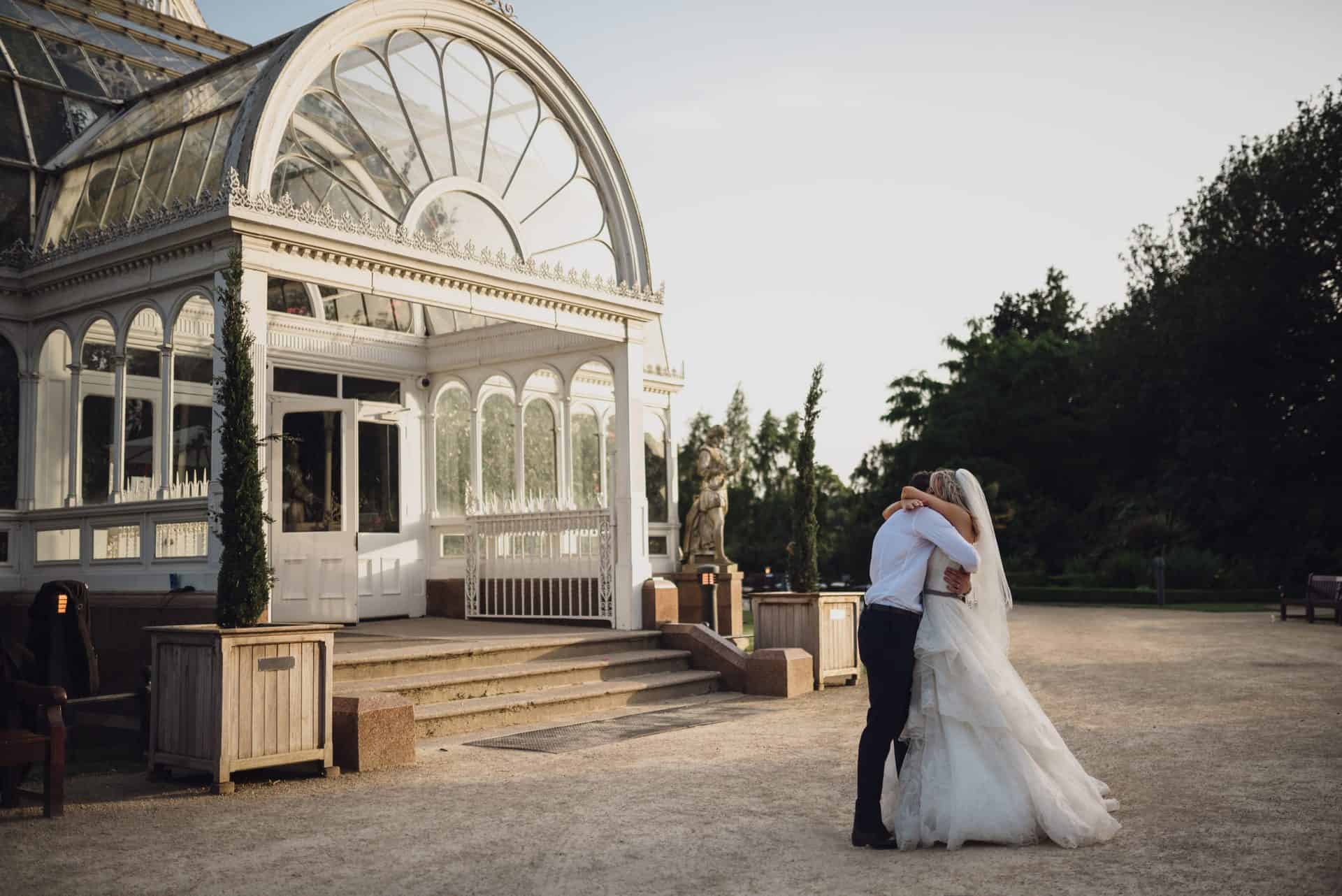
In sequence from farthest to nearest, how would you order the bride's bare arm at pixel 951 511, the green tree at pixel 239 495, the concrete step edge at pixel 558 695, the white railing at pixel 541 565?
1. the white railing at pixel 541 565
2. the concrete step edge at pixel 558 695
3. the green tree at pixel 239 495
4. the bride's bare arm at pixel 951 511

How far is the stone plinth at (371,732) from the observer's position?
8.50m

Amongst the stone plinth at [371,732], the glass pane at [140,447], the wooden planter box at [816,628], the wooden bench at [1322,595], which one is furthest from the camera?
the wooden bench at [1322,595]

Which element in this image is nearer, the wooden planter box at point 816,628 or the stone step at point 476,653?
the stone step at point 476,653

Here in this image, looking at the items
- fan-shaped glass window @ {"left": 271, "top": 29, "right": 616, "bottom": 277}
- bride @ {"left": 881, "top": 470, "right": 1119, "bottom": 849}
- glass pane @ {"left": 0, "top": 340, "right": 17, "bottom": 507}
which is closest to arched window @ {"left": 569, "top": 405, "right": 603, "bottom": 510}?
fan-shaped glass window @ {"left": 271, "top": 29, "right": 616, "bottom": 277}

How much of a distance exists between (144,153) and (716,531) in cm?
952

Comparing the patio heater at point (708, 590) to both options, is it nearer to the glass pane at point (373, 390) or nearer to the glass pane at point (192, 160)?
the glass pane at point (373, 390)

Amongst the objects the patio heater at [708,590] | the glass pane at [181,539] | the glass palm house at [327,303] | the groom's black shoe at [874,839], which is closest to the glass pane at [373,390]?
the glass palm house at [327,303]

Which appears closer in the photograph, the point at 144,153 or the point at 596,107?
the point at 144,153

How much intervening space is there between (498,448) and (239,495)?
822 centimetres

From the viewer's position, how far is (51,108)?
13.6 m

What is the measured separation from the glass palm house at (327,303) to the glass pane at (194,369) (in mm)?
28

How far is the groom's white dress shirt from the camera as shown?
6.26 m

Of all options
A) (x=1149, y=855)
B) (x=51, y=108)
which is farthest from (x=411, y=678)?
(x=51, y=108)

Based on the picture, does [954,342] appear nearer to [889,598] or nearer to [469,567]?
[469,567]
